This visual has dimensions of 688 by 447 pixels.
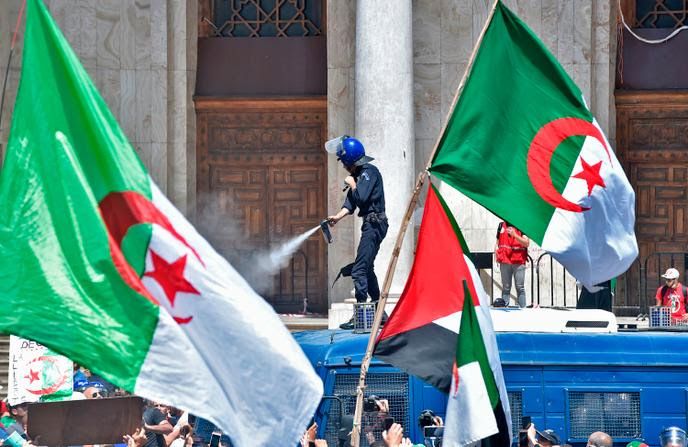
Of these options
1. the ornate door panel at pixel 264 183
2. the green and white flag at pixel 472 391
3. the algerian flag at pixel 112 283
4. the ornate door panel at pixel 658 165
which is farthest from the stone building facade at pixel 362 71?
the algerian flag at pixel 112 283

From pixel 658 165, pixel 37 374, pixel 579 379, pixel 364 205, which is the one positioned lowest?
pixel 37 374

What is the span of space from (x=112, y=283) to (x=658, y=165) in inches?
643

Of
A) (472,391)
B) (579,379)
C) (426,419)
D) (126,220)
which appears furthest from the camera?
(579,379)

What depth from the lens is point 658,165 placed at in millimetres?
22547

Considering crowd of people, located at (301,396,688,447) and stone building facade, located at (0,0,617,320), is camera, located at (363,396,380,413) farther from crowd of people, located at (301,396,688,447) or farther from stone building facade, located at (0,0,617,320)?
stone building facade, located at (0,0,617,320)

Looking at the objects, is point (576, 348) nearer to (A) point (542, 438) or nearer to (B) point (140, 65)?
(A) point (542, 438)

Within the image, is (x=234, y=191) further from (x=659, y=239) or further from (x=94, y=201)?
(x=94, y=201)

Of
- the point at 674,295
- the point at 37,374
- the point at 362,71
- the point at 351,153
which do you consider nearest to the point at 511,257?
the point at 674,295

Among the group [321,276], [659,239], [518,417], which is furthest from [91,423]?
[659,239]

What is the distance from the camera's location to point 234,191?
74.7 feet

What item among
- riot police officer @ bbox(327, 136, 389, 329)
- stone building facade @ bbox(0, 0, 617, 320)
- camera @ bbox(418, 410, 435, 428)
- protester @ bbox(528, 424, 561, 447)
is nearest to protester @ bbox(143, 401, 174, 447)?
riot police officer @ bbox(327, 136, 389, 329)

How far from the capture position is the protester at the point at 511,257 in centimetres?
1917

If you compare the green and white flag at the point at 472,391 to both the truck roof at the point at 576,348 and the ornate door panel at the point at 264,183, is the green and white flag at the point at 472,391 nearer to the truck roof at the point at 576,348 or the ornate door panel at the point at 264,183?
the truck roof at the point at 576,348

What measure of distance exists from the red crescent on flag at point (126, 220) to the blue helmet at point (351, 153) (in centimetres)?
767
